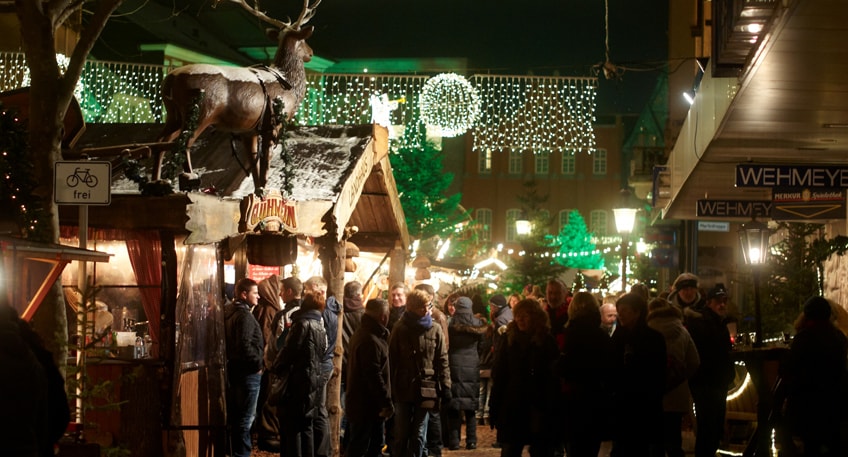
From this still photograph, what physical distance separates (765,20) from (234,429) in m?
7.36

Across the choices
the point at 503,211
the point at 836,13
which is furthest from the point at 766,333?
the point at 503,211

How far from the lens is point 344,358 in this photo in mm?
14531

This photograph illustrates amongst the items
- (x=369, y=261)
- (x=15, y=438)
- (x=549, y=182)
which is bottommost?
(x=15, y=438)

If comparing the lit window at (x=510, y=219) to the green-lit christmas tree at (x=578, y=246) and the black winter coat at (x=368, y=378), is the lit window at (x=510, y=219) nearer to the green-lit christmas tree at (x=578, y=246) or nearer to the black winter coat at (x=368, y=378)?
the green-lit christmas tree at (x=578, y=246)

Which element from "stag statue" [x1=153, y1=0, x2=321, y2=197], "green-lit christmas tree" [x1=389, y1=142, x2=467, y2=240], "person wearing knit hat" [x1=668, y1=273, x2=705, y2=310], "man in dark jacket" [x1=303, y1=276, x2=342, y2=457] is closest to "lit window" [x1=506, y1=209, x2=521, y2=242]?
"green-lit christmas tree" [x1=389, y1=142, x2=467, y2=240]

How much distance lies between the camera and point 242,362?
12688 mm

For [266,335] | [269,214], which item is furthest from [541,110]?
[269,214]

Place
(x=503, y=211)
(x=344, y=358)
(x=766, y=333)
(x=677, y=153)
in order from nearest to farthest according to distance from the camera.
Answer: (x=344, y=358) < (x=766, y=333) < (x=677, y=153) < (x=503, y=211)

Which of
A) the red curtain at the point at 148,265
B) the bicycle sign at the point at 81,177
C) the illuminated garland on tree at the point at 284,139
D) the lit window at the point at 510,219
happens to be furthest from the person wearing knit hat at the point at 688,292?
the lit window at the point at 510,219

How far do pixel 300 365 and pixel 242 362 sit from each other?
4.42 feet

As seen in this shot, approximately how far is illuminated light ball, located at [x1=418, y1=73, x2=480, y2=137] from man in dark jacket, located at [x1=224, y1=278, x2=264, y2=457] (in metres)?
11.7

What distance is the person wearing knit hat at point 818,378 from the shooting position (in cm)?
1038

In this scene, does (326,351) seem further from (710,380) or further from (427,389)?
(710,380)

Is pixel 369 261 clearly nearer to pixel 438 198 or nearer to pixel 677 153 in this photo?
pixel 677 153
